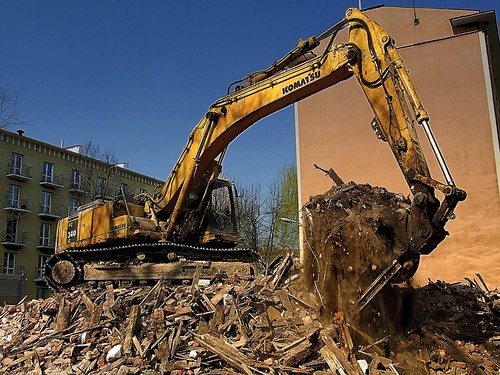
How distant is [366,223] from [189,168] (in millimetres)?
5317

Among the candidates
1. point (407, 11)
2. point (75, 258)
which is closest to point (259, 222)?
point (407, 11)

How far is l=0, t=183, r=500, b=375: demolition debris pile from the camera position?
617 cm

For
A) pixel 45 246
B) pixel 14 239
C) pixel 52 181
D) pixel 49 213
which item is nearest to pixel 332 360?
pixel 14 239

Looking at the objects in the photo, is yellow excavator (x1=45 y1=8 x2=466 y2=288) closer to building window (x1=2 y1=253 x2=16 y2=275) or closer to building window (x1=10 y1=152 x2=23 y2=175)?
building window (x1=2 y1=253 x2=16 y2=275)

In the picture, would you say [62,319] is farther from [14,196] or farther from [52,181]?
[52,181]

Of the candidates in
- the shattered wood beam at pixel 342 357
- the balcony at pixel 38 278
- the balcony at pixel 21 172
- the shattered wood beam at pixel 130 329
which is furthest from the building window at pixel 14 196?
the shattered wood beam at pixel 342 357

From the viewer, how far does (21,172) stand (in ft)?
122

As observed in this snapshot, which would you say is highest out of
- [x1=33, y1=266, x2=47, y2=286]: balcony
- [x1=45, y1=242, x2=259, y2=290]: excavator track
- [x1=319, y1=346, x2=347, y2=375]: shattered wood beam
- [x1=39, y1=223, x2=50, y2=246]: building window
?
[x1=39, y1=223, x2=50, y2=246]: building window

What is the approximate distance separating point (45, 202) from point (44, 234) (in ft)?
8.23

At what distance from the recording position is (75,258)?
1227cm

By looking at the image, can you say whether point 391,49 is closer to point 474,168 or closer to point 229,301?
point 229,301

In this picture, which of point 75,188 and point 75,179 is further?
point 75,179

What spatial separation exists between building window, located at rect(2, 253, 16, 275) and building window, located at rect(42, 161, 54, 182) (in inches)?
251

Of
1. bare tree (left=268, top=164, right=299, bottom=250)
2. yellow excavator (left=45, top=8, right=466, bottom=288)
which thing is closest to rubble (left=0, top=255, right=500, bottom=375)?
yellow excavator (left=45, top=8, right=466, bottom=288)
